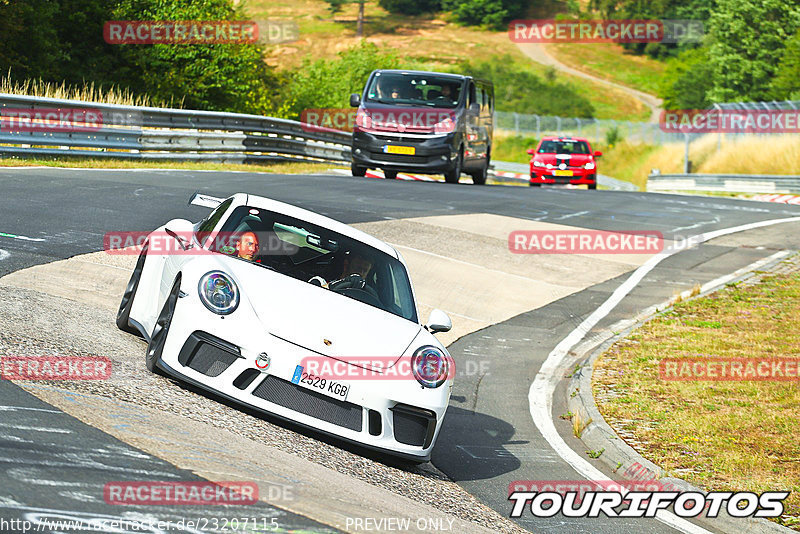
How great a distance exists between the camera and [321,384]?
6059 millimetres

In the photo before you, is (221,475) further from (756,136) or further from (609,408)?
(756,136)

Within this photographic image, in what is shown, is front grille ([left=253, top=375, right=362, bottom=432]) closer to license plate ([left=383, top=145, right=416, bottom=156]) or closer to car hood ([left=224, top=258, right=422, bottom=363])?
car hood ([left=224, top=258, right=422, bottom=363])

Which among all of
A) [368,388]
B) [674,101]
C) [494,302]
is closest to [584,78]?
[674,101]

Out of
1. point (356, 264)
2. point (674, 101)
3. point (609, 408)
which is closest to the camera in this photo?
point (356, 264)

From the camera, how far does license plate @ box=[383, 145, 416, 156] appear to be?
23.0m

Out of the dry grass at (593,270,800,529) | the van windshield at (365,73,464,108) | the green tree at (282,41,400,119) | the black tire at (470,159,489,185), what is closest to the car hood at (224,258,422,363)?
the dry grass at (593,270,800,529)

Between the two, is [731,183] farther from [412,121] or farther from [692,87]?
[692,87]

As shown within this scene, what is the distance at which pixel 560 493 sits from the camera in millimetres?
6820

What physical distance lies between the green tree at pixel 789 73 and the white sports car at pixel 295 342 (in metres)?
67.3

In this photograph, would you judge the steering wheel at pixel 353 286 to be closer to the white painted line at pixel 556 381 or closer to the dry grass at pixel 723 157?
the white painted line at pixel 556 381

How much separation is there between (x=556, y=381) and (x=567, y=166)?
2085 cm

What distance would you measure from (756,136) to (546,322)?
3092cm

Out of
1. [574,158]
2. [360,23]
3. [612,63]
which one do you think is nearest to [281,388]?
[574,158]

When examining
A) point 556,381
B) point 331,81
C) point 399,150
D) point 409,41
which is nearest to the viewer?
point 556,381
